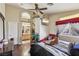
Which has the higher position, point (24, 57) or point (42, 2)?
point (42, 2)

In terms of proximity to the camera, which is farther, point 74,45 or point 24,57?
point 24,57

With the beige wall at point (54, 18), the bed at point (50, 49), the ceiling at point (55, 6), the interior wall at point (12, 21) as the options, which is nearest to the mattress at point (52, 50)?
the bed at point (50, 49)

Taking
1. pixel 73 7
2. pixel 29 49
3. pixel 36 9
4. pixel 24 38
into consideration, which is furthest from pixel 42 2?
pixel 29 49

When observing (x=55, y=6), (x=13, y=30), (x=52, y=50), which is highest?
(x=55, y=6)

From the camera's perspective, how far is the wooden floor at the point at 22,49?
6.42ft

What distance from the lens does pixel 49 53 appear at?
1.98 metres

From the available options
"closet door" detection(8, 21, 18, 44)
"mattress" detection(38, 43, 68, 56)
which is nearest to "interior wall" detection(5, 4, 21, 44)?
"closet door" detection(8, 21, 18, 44)

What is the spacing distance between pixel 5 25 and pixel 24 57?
0.61m

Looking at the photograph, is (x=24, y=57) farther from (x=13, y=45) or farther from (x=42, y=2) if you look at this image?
(x=42, y=2)

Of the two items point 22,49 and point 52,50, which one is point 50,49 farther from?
point 22,49

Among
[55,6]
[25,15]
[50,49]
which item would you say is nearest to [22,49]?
[50,49]

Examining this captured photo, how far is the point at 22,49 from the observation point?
1.99 meters

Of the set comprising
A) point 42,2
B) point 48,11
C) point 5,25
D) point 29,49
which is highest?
point 42,2

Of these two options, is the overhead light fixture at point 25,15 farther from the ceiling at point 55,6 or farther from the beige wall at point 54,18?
the beige wall at point 54,18
